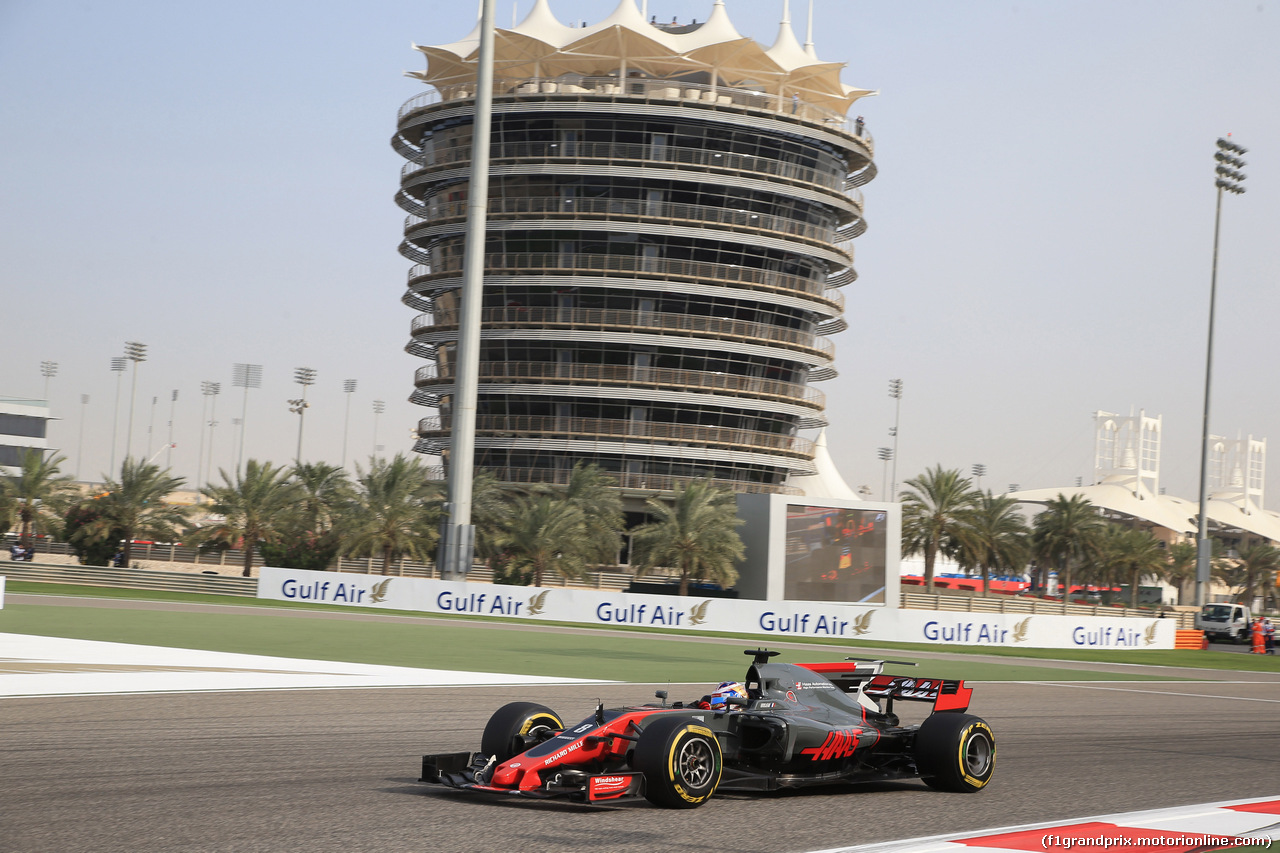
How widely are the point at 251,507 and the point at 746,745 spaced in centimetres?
5264

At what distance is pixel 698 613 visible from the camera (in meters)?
39.9

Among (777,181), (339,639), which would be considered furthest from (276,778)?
(777,181)

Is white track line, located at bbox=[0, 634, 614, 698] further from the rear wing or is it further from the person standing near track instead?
the person standing near track

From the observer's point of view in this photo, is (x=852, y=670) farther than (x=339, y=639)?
No

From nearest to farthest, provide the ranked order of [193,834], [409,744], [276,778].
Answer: [193,834] → [276,778] → [409,744]

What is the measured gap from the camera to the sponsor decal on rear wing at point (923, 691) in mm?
10258

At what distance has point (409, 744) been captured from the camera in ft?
38.0

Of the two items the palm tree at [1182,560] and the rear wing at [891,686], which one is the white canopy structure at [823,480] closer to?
the palm tree at [1182,560]

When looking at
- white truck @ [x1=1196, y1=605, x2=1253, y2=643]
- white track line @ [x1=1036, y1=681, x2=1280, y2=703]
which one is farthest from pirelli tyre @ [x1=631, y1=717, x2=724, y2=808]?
white truck @ [x1=1196, y1=605, x2=1253, y2=643]

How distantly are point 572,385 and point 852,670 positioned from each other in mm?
62421

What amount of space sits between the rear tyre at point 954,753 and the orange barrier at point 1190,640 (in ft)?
133

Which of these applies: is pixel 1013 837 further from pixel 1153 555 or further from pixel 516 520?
pixel 1153 555

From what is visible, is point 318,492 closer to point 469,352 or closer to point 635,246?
point 635,246

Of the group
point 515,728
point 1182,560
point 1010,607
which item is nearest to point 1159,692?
point 515,728
